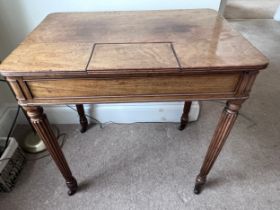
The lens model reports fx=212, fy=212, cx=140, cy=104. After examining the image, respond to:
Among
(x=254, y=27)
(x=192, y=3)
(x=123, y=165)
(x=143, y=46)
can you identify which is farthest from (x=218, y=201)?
(x=254, y=27)

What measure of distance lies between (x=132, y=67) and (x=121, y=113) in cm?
84

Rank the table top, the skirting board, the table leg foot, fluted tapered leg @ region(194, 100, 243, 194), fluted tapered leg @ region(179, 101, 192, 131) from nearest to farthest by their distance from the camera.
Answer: the table top < fluted tapered leg @ region(194, 100, 243, 194) < the table leg foot < fluted tapered leg @ region(179, 101, 192, 131) < the skirting board

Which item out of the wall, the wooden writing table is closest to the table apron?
the wooden writing table

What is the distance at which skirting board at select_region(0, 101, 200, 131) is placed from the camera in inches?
54.3

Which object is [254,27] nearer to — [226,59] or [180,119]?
[180,119]

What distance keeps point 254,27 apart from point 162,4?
2.40m

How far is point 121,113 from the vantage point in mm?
1412

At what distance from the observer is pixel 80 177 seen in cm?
114

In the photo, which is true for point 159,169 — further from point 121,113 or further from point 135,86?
point 135,86

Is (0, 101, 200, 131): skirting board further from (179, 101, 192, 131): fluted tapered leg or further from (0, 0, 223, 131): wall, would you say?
(0, 0, 223, 131): wall

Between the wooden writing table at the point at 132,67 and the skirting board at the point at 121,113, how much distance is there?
1.90ft

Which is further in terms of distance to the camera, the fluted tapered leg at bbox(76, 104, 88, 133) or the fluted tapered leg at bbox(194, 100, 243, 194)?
the fluted tapered leg at bbox(76, 104, 88, 133)

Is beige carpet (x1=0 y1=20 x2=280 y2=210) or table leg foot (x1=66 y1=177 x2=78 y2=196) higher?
table leg foot (x1=66 y1=177 x2=78 y2=196)

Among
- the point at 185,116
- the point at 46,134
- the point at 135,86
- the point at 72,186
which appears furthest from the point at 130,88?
the point at 185,116
